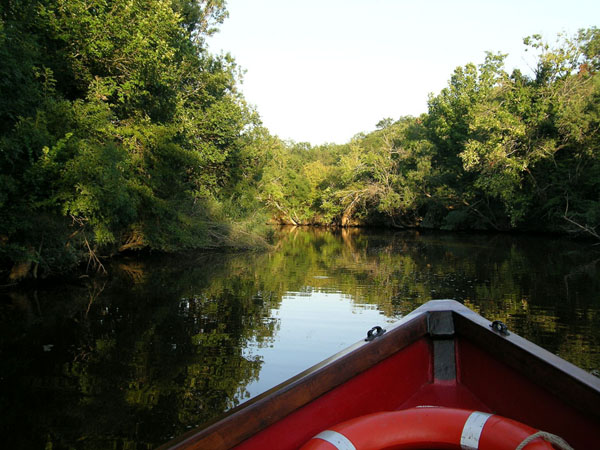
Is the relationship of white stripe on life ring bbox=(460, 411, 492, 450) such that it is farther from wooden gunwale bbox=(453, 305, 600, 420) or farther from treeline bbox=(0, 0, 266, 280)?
treeline bbox=(0, 0, 266, 280)

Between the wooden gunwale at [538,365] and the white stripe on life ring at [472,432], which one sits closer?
the wooden gunwale at [538,365]

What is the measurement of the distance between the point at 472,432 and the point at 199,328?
5736 millimetres

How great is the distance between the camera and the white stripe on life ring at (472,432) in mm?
2393

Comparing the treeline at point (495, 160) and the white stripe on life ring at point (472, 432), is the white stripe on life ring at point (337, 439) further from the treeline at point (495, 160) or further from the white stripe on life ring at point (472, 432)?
the treeline at point (495, 160)

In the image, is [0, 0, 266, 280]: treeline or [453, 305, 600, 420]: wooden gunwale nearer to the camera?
[453, 305, 600, 420]: wooden gunwale

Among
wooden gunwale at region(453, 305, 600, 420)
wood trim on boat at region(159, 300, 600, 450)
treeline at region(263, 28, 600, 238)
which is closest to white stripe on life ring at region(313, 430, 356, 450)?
wood trim on boat at region(159, 300, 600, 450)

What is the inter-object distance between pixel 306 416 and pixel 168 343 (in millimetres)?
4681

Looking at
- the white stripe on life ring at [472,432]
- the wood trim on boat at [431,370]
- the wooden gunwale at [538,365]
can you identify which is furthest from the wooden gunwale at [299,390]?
the white stripe on life ring at [472,432]

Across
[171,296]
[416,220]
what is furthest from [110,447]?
[416,220]

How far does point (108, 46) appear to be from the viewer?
1156cm

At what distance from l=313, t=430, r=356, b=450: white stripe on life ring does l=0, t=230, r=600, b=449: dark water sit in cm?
Result: 207

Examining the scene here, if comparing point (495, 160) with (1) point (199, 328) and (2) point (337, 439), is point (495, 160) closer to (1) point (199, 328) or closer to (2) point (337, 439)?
(1) point (199, 328)

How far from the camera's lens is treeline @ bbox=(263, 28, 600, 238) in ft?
74.4

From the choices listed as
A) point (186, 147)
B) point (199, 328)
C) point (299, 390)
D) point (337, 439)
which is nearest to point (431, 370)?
point (337, 439)
